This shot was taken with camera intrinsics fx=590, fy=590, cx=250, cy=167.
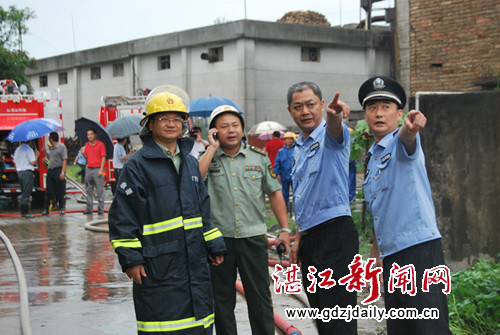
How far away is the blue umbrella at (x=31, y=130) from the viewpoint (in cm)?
1415

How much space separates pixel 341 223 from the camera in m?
4.33

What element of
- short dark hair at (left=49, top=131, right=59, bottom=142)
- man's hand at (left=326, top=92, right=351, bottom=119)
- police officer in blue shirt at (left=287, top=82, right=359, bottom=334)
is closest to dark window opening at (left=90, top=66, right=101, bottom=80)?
short dark hair at (left=49, top=131, right=59, bottom=142)

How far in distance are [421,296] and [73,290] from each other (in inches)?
191

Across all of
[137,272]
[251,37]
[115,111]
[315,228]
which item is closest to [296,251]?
[315,228]

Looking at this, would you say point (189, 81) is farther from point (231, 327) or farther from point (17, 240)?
point (231, 327)

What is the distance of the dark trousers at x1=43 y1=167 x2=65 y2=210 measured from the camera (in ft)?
48.5

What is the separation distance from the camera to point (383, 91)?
3916 millimetres

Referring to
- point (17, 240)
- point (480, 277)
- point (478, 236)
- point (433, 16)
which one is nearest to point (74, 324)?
point (480, 277)

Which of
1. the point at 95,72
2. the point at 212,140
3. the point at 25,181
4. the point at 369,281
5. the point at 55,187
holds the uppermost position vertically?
the point at 95,72

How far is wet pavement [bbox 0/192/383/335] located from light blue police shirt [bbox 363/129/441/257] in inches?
79.4

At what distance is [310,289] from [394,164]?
1150mm

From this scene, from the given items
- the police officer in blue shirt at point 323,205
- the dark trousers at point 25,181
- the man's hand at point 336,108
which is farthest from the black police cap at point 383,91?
the dark trousers at point 25,181

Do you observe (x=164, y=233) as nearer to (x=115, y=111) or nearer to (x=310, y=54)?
(x=115, y=111)

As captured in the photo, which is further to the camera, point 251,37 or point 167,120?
point 251,37
